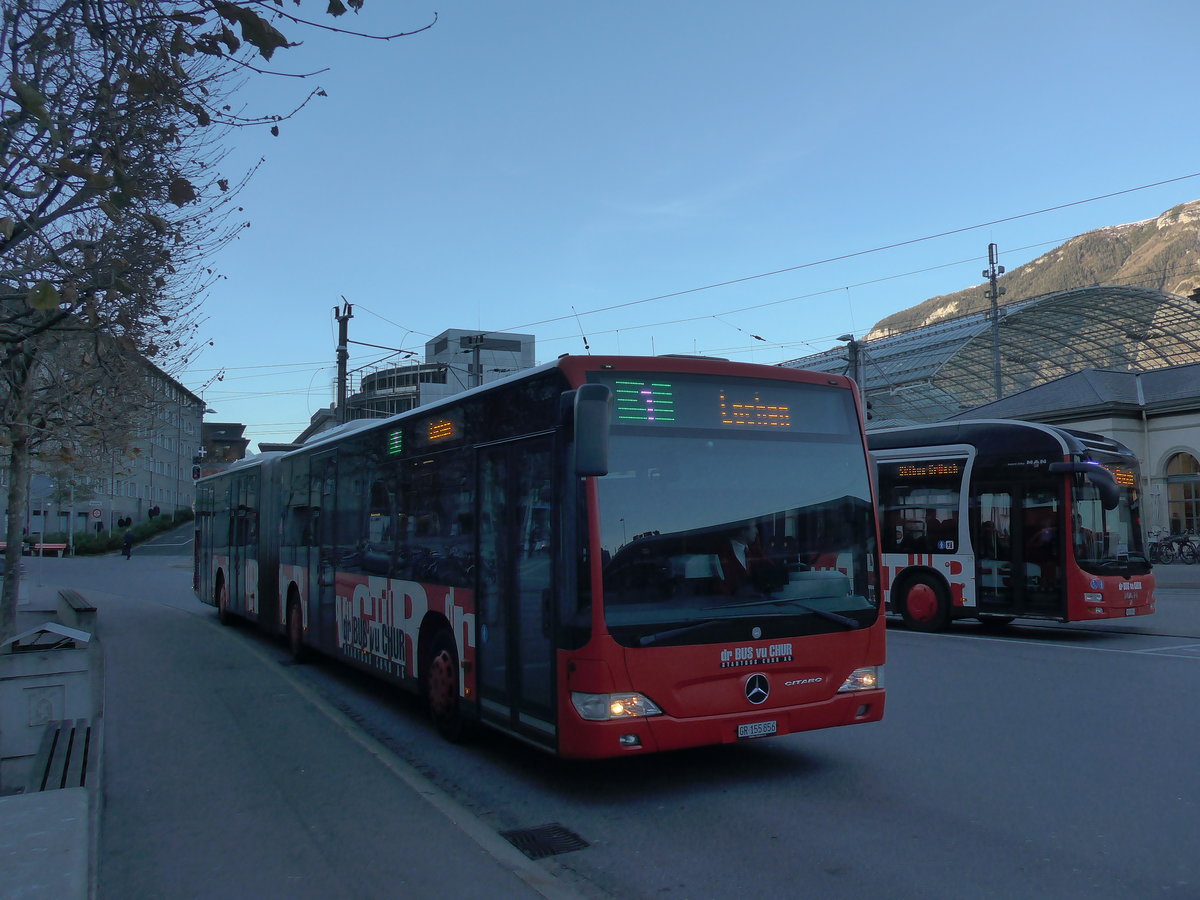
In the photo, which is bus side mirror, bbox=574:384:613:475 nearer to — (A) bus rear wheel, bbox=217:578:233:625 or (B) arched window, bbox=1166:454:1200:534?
(A) bus rear wheel, bbox=217:578:233:625

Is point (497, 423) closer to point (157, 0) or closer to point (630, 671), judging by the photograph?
point (630, 671)

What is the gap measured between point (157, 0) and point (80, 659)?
484 centimetres

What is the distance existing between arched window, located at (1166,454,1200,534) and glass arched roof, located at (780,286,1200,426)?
311 inches

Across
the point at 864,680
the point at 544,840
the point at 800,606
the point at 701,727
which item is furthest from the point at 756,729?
the point at 544,840

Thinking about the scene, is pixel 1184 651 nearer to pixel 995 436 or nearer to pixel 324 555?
pixel 995 436

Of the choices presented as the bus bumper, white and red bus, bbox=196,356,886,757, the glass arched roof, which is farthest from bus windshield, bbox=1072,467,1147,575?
the glass arched roof

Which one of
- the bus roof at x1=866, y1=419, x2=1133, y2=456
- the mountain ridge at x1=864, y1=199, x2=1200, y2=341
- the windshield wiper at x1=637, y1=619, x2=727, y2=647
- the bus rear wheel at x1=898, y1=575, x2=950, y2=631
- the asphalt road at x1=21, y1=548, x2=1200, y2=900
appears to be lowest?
the asphalt road at x1=21, y1=548, x2=1200, y2=900

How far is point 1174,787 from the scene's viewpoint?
685 centimetres

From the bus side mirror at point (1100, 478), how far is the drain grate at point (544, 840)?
409 inches

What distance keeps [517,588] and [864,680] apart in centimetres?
259

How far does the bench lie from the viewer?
19.3 ft

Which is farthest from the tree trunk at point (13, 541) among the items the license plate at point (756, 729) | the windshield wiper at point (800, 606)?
the license plate at point (756, 729)

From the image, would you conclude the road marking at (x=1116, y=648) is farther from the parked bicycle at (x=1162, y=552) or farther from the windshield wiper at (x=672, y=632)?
the parked bicycle at (x=1162, y=552)

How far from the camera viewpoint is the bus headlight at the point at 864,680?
7289mm
